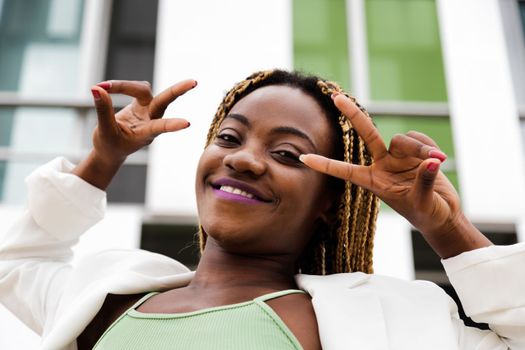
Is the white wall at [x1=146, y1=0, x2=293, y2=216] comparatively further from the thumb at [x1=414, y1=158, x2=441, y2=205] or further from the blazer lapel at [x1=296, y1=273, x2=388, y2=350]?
the thumb at [x1=414, y1=158, x2=441, y2=205]

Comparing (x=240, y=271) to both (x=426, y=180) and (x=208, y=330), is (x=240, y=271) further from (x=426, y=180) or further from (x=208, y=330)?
(x=426, y=180)

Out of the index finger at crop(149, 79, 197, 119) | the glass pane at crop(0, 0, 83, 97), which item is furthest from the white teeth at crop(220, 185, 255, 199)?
the glass pane at crop(0, 0, 83, 97)

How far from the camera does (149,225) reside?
4.25 meters

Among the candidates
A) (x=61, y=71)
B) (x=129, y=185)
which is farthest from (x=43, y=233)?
(x=61, y=71)

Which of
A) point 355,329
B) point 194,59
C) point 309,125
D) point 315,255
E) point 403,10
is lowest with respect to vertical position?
point 355,329

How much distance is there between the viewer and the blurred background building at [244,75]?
14.1ft

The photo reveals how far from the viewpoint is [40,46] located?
499cm

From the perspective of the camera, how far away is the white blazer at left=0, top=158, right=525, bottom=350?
4.87 feet

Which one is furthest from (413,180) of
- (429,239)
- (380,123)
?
(380,123)

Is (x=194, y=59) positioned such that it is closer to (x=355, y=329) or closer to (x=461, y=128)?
(x=461, y=128)

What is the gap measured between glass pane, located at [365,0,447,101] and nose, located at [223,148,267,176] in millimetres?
3308

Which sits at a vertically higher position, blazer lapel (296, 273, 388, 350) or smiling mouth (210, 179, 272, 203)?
smiling mouth (210, 179, 272, 203)

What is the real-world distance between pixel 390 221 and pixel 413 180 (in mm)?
2691

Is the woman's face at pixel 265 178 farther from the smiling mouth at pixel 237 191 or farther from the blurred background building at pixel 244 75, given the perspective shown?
the blurred background building at pixel 244 75
